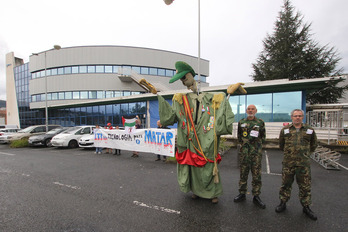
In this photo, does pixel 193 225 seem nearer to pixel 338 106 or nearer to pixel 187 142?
pixel 187 142

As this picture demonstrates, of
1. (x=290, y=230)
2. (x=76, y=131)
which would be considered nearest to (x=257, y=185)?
(x=290, y=230)

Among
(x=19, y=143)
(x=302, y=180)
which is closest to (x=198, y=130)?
(x=302, y=180)

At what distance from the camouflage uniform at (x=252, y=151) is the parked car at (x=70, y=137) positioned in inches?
440

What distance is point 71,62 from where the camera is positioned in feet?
91.8

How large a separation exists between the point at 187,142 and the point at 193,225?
4.34 ft

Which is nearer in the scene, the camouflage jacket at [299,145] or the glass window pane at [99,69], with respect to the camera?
the camouflage jacket at [299,145]

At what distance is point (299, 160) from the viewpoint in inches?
109

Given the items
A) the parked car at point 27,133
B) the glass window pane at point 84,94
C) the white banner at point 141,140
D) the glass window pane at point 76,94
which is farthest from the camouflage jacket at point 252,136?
the glass window pane at point 76,94

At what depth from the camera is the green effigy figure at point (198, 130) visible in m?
3.03

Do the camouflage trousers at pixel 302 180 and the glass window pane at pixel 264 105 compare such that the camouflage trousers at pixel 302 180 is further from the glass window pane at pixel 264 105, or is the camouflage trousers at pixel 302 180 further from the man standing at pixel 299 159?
the glass window pane at pixel 264 105

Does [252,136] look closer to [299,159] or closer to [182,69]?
[299,159]

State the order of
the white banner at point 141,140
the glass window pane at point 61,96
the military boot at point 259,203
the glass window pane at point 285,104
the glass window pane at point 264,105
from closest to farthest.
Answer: the military boot at point 259,203 < the white banner at point 141,140 < the glass window pane at point 285,104 < the glass window pane at point 264,105 < the glass window pane at point 61,96

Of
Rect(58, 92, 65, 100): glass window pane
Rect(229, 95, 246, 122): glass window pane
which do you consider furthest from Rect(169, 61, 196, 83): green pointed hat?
Rect(58, 92, 65, 100): glass window pane

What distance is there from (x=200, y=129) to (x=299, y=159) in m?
1.65
